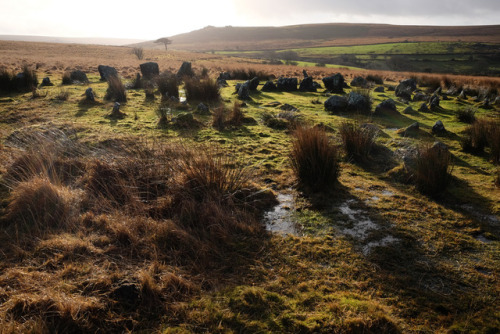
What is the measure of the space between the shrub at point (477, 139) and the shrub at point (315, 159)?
381 centimetres

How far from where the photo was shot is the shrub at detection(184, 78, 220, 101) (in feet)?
33.2

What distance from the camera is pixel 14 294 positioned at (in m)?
2.18

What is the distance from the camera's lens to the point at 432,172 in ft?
12.7

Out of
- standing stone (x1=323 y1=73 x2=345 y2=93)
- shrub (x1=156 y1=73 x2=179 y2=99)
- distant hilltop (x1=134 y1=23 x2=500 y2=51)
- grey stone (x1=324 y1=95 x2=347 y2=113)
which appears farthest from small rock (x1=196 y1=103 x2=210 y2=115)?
distant hilltop (x1=134 y1=23 x2=500 y2=51)

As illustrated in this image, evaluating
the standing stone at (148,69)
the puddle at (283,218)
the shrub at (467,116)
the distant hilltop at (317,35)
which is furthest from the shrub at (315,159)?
the distant hilltop at (317,35)

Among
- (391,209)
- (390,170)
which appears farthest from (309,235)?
(390,170)

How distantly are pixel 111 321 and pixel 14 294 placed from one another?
87 cm

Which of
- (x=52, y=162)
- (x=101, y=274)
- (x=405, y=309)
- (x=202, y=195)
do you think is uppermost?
(x=52, y=162)

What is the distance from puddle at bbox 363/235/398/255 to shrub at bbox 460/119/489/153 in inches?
170

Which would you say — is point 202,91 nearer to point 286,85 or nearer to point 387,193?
point 286,85

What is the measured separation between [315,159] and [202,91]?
7.28 meters

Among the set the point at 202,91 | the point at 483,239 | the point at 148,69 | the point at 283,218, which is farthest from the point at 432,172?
the point at 148,69

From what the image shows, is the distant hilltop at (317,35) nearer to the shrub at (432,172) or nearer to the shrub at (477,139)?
the shrub at (477,139)

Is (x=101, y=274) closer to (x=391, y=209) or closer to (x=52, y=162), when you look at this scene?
(x=52, y=162)
